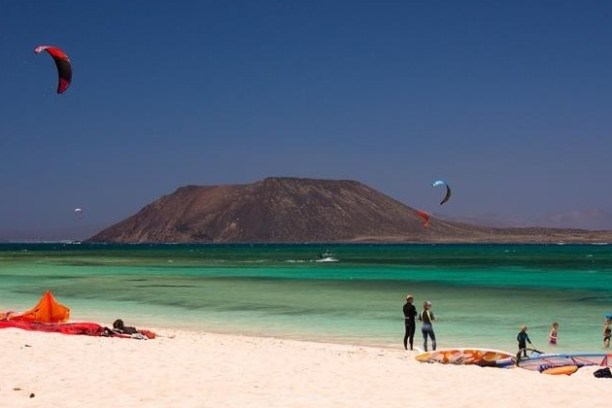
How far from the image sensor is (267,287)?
4500 cm

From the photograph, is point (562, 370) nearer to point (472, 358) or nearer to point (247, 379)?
point (472, 358)

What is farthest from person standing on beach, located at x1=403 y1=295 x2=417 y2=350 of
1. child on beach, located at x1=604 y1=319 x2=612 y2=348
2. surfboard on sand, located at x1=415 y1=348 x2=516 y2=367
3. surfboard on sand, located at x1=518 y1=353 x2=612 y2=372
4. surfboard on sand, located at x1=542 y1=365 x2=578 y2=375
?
child on beach, located at x1=604 y1=319 x2=612 y2=348

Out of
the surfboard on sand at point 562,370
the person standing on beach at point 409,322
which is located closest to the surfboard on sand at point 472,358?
the surfboard on sand at point 562,370

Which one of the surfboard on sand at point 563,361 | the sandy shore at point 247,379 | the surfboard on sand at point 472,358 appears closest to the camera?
the sandy shore at point 247,379

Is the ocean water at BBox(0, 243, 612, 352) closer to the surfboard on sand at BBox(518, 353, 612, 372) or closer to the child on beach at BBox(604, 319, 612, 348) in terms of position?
the child on beach at BBox(604, 319, 612, 348)

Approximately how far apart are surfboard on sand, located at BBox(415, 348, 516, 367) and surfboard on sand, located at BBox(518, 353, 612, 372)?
13.7 inches

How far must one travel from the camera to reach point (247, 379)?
12562mm

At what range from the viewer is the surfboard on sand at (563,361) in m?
15.2

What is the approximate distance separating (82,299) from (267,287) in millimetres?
12671

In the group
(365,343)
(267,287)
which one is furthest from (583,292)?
(365,343)

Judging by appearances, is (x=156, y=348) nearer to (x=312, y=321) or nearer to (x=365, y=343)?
(x=365, y=343)

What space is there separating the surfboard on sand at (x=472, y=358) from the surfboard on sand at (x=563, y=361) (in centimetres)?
35

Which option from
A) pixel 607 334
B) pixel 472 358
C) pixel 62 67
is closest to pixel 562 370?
pixel 472 358

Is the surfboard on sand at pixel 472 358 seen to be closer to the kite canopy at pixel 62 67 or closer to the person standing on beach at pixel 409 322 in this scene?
the person standing on beach at pixel 409 322
